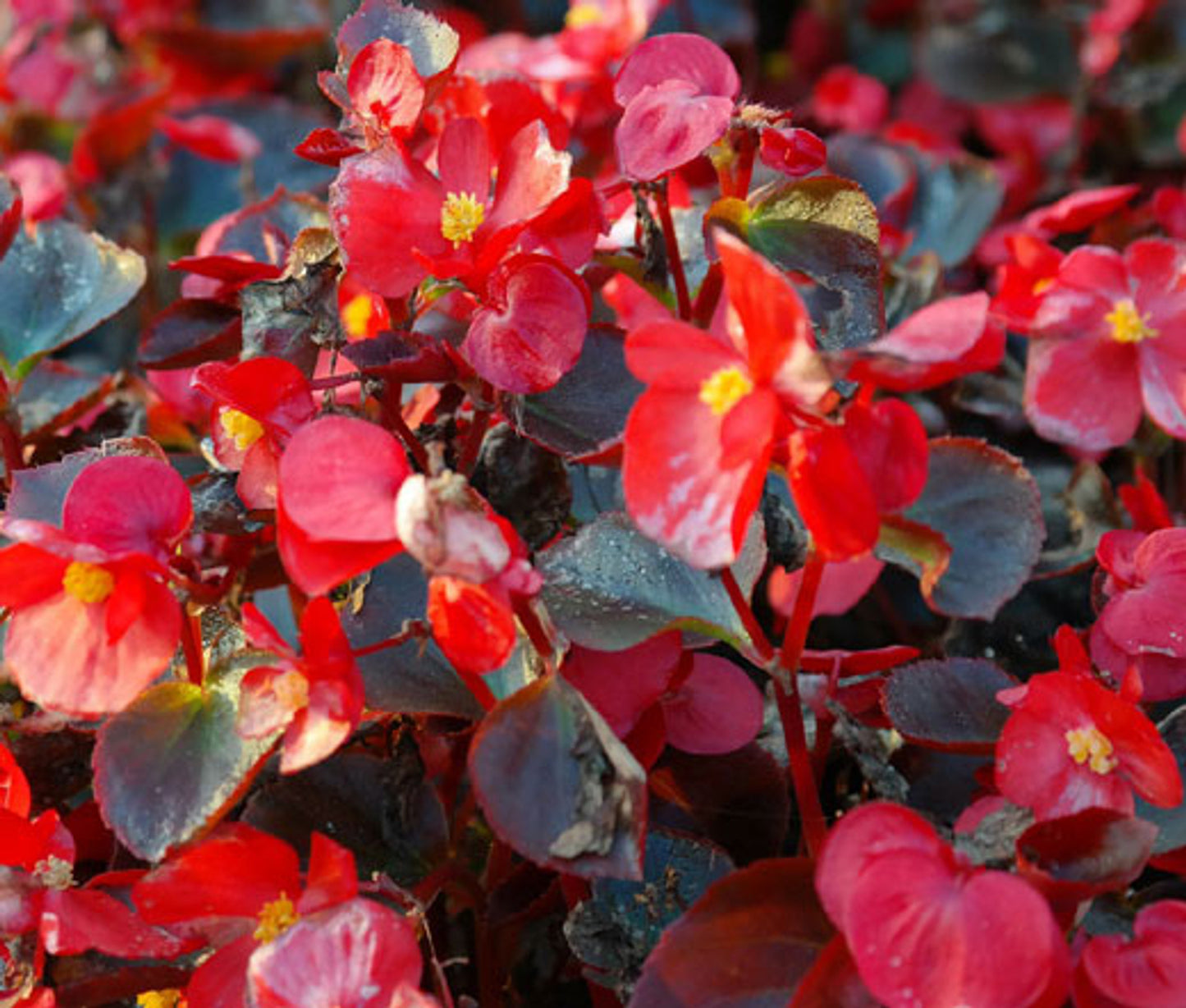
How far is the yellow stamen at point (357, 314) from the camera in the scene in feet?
2.18

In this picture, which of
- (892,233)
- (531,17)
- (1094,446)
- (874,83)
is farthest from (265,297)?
(531,17)

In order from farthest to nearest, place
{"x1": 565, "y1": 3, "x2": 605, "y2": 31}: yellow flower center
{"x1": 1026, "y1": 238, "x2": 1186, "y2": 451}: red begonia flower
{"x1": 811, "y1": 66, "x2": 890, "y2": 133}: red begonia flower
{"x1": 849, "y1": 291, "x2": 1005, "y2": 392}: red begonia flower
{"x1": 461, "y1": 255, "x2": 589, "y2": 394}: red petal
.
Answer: {"x1": 811, "y1": 66, "x2": 890, "y2": 133}: red begonia flower → {"x1": 565, "y1": 3, "x2": 605, "y2": 31}: yellow flower center → {"x1": 1026, "y1": 238, "x2": 1186, "y2": 451}: red begonia flower → {"x1": 461, "y1": 255, "x2": 589, "y2": 394}: red petal → {"x1": 849, "y1": 291, "x2": 1005, "y2": 392}: red begonia flower

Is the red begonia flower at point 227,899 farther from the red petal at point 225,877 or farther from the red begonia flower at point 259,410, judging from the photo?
the red begonia flower at point 259,410

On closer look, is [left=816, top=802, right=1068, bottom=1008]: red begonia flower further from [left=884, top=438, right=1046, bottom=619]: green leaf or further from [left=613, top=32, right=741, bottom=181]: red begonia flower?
[left=613, top=32, right=741, bottom=181]: red begonia flower

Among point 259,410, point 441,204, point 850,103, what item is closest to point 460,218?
point 441,204

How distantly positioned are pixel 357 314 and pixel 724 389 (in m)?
0.24

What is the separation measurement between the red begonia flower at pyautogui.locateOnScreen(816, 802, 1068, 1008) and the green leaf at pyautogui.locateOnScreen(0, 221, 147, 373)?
495 mm

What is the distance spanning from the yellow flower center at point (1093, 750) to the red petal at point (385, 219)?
1.01 ft

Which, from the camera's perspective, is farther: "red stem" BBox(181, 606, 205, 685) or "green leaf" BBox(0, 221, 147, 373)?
"green leaf" BBox(0, 221, 147, 373)

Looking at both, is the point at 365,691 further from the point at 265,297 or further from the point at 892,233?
the point at 892,233

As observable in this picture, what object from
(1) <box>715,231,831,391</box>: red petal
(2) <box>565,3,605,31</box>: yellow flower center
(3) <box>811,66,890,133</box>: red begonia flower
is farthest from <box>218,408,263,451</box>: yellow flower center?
(3) <box>811,66,890,133</box>: red begonia flower

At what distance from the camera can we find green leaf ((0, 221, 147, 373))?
763 mm

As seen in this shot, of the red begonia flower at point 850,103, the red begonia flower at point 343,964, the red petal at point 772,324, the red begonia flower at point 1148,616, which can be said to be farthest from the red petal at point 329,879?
the red begonia flower at point 850,103

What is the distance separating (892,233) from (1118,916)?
52 centimetres
